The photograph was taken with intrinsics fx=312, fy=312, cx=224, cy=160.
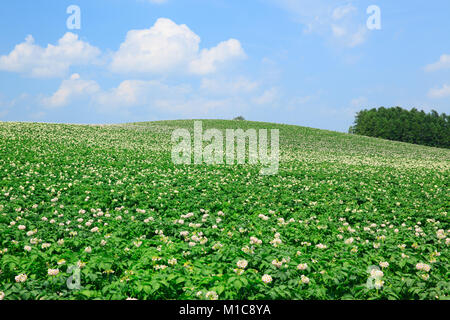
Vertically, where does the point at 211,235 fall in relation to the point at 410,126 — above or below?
below

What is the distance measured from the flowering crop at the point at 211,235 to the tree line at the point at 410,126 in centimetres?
8267

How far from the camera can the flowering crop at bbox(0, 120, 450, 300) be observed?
4852 millimetres

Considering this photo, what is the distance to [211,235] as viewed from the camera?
7801 millimetres

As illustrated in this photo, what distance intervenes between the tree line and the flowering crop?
82.7 metres

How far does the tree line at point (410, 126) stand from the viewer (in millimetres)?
90062

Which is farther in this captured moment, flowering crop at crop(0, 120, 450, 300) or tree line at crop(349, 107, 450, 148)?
tree line at crop(349, 107, 450, 148)

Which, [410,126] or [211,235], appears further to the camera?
[410,126]

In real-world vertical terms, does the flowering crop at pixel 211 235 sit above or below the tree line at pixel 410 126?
below

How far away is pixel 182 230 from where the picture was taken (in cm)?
802

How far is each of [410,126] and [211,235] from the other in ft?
329

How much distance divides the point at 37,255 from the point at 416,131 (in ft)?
340

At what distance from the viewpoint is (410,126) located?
299 feet
